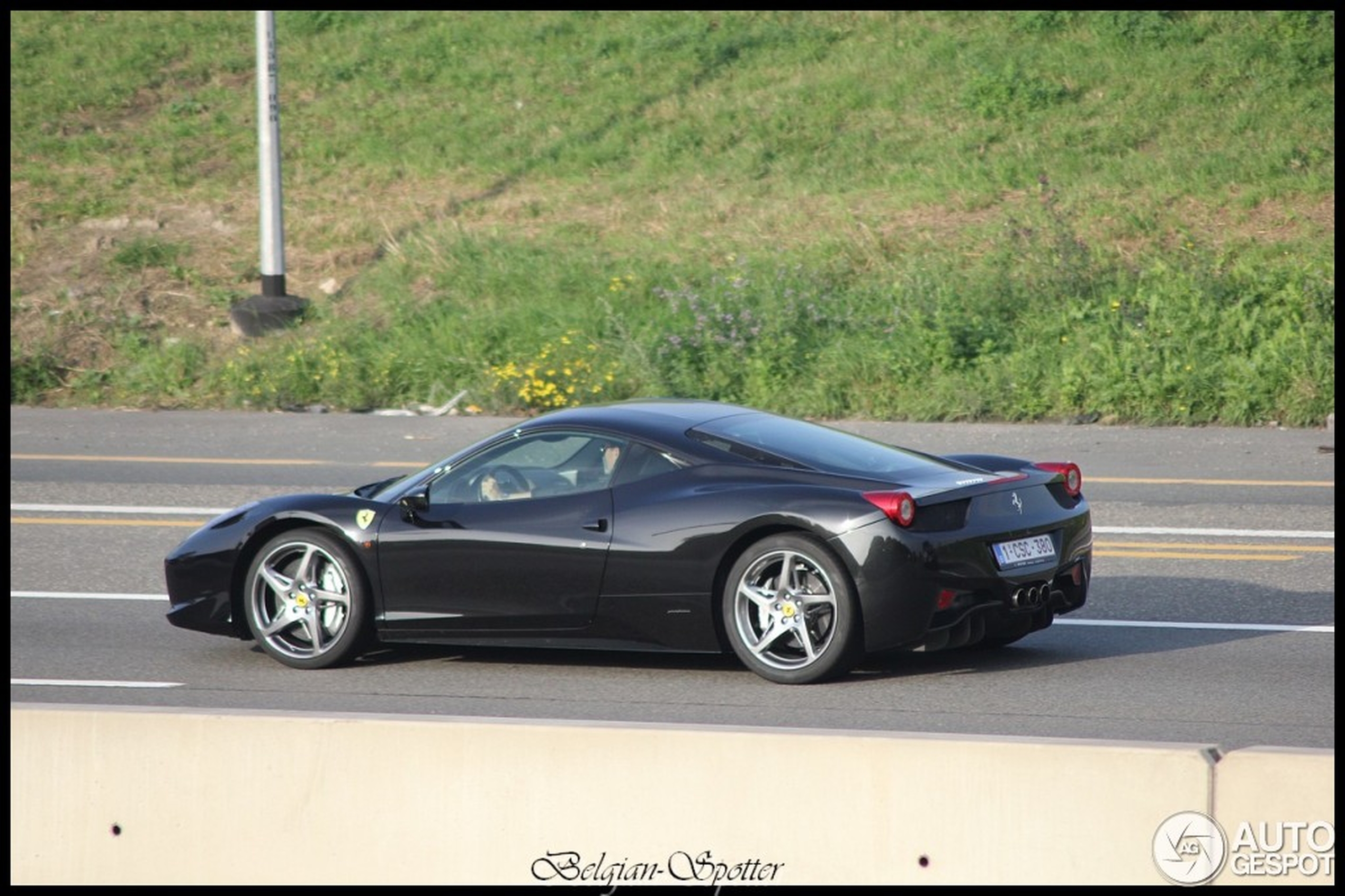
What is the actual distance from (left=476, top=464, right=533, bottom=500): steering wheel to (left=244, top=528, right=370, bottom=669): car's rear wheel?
0.66 metres

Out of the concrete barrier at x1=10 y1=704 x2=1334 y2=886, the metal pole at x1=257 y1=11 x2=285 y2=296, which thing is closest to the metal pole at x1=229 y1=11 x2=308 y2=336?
the metal pole at x1=257 y1=11 x2=285 y2=296

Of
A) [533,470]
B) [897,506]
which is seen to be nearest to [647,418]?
[533,470]

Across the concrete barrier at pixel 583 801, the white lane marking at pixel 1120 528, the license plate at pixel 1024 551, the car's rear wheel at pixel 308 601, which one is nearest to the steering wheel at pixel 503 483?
the car's rear wheel at pixel 308 601

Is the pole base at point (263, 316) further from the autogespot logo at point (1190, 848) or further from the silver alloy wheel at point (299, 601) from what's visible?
the autogespot logo at point (1190, 848)

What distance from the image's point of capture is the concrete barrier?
4.31m

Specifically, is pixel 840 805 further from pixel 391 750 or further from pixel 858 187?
pixel 858 187

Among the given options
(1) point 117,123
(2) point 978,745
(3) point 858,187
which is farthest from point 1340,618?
(1) point 117,123

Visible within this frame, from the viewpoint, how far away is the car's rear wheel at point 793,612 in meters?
7.08

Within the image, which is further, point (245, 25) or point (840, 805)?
point (245, 25)

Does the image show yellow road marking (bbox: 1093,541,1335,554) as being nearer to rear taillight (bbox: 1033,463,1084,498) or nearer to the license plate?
rear taillight (bbox: 1033,463,1084,498)

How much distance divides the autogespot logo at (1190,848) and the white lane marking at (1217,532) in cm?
703

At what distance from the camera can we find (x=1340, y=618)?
28.1 feet

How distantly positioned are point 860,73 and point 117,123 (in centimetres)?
1102

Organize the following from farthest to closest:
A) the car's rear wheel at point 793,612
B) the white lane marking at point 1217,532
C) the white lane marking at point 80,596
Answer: the white lane marking at point 1217,532 → the white lane marking at point 80,596 → the car's rear wheel at point 793,612
